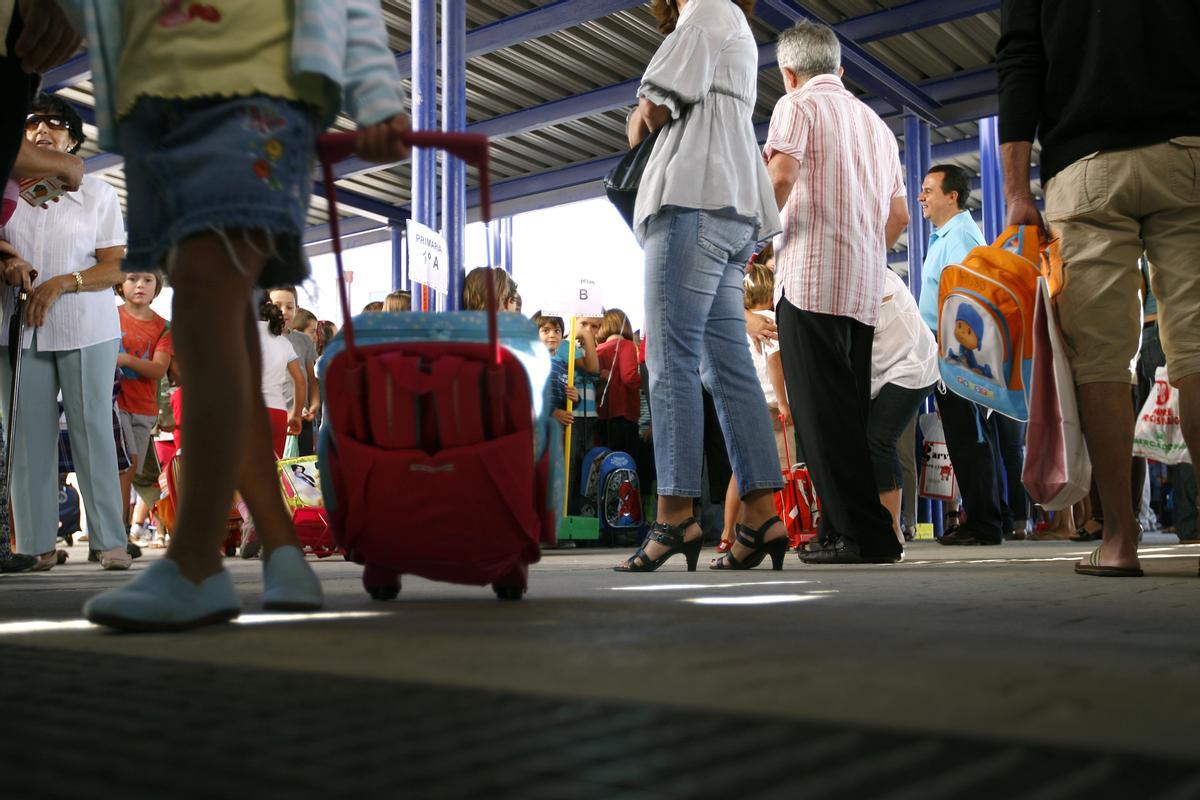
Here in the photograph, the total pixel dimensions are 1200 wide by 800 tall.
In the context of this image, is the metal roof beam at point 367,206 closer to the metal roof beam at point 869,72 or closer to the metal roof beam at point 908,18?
the metal roof beam at point 869,72

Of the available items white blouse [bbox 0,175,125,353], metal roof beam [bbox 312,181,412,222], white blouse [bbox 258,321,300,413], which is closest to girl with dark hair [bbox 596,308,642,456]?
white blouse [bbox 258,321,300,413]

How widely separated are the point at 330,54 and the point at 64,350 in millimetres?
2619

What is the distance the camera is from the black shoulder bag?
3258 mm

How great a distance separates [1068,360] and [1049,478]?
1.09 ft

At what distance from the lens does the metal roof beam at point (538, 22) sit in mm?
10117

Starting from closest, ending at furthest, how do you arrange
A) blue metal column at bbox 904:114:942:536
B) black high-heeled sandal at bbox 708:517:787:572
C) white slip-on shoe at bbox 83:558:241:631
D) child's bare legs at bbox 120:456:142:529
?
1. white slip-on shoe at bbox 83:558:241:631
2. black high-heeled sandal at bbox 708:517:787:572
3. child's bare legs at bbox 120:456:142:529
4. blue metal column at bbox 904:114:942:536

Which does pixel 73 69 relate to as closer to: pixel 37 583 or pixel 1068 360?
pixel 37 583

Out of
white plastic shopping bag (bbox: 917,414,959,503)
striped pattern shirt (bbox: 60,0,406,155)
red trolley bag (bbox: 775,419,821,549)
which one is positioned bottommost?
red trolley bag (bbox: 775,419,821,549)

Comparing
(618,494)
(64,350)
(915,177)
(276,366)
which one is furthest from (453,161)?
(915,177)

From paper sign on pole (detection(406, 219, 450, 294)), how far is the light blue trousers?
261 cm

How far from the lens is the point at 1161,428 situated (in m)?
5.35

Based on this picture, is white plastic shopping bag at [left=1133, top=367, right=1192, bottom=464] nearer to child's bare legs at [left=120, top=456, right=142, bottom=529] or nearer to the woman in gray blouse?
the woman in gray blouse

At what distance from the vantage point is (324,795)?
646 millimetres

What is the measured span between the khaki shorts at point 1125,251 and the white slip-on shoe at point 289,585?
6.41 feet
